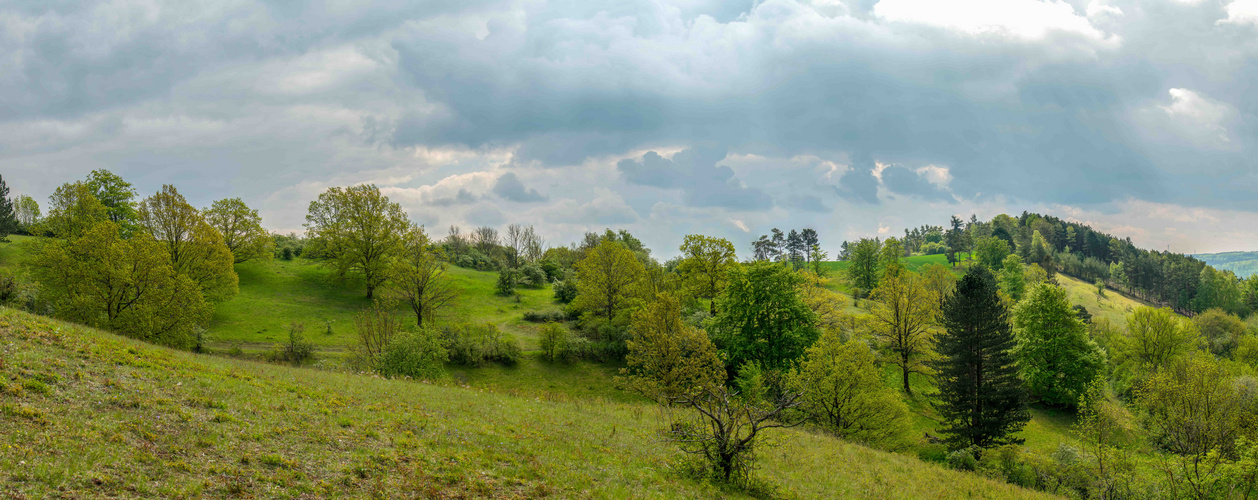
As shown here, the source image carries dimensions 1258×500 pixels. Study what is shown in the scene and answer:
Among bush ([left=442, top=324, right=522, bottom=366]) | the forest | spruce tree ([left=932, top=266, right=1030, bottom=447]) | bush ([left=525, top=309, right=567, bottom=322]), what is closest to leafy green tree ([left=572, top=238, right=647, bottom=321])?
the forest

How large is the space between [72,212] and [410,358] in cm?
5200

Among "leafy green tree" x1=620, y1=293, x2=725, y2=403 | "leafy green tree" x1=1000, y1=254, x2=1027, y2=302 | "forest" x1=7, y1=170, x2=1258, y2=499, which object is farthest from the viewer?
"leafy green tree" x1=1000, y1=254, x2=1027, y2=302

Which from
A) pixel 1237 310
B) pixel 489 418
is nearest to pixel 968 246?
pixel 1237 310

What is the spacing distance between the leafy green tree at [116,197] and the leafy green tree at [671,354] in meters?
65.3

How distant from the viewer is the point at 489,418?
750 inches

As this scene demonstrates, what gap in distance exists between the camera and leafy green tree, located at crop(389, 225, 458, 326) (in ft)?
188

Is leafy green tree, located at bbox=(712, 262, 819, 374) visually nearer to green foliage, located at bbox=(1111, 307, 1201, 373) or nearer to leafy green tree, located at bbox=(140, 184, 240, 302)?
green foliage, located at bbox=(1111, 307, 1201, 373)

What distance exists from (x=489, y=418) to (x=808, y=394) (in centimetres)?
2439

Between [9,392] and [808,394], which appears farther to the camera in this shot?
[808,394]

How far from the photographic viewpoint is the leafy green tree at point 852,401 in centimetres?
3447

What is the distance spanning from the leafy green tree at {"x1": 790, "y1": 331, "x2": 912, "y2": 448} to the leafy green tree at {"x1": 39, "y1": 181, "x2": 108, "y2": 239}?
73.2 meters

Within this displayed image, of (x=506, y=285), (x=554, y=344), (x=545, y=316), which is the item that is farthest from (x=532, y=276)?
(x=554, y=344)

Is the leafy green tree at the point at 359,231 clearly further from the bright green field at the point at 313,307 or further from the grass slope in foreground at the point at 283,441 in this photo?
the grass slope in foreground at the point at 283,441

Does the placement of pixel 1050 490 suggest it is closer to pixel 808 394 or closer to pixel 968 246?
pixel 808 394
